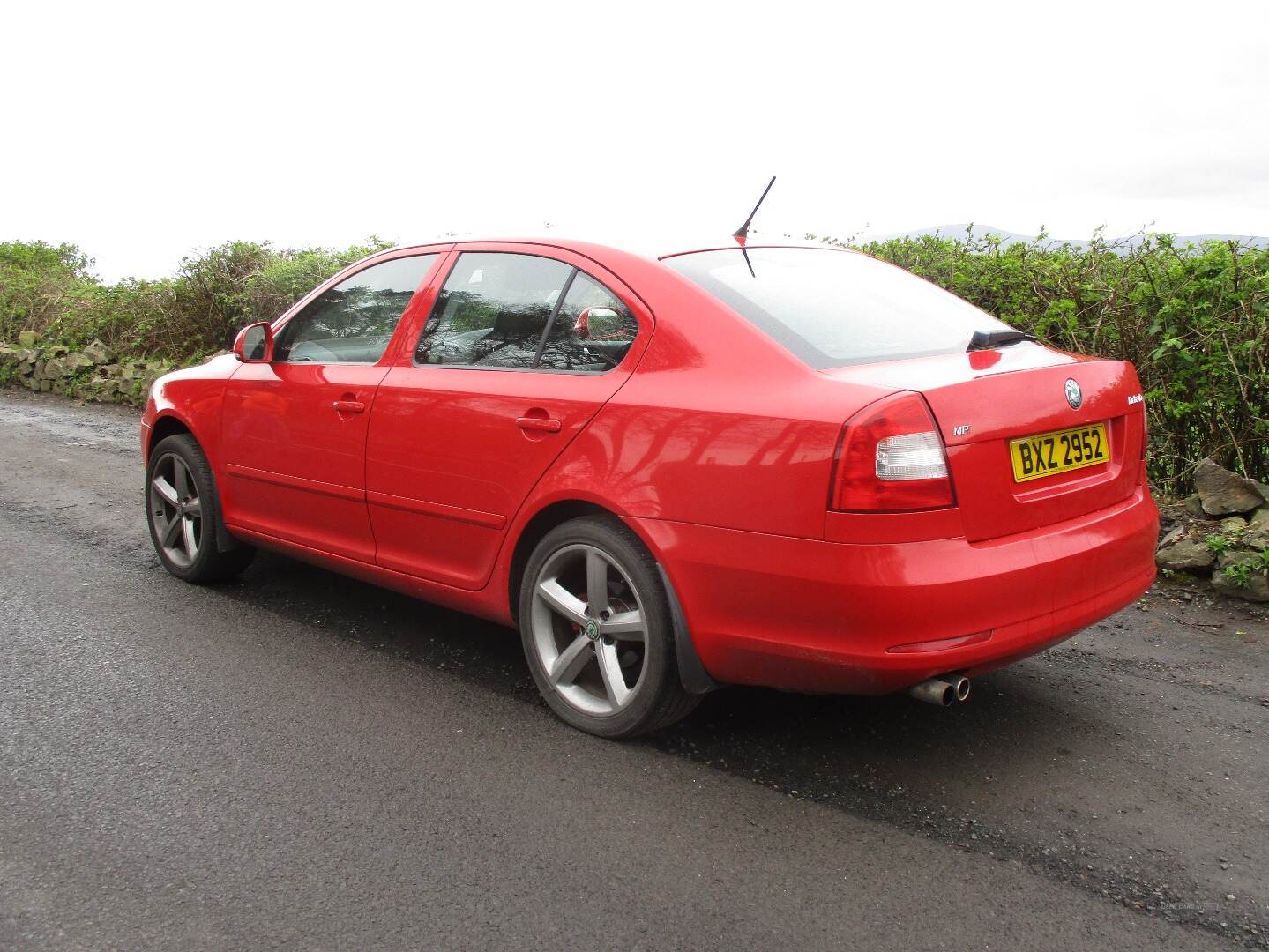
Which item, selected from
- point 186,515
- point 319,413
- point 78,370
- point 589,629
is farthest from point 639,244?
point 78,370

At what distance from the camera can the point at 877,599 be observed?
10.0 ft

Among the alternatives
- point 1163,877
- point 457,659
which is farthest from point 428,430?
point 1163,877

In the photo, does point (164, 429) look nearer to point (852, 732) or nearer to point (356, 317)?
point (356, 317)

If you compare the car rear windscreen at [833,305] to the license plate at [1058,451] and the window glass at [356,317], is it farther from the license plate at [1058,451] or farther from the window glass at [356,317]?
the window glass at [356,317]

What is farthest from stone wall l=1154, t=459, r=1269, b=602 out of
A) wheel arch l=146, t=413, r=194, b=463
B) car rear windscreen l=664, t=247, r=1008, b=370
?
wheel arch l=146, t=413, r=194, b=463

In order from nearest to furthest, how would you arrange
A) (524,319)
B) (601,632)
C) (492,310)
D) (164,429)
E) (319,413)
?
(601,632), (524,319), (492,310), (319,413), (164,429)

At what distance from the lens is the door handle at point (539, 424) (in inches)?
148

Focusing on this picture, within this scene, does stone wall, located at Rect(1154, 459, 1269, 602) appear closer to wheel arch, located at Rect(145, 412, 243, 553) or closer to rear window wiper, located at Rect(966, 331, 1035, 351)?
rear window wiper, located at Rect(966, 331, 1035, 351)

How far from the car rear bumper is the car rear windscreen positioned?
0.61 m

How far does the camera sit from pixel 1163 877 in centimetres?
293

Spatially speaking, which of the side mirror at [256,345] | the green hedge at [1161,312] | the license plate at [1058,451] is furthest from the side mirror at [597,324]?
the green hedge at [1161,312]

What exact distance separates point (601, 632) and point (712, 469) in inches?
28.4

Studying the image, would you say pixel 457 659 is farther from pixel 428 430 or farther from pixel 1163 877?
pixel 1163 877

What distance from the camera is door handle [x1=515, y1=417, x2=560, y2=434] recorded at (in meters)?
3.76
